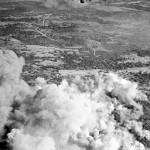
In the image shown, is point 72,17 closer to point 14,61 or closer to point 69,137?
point 14,61

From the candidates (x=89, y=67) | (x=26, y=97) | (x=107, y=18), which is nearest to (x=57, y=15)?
(x=107, y=18)

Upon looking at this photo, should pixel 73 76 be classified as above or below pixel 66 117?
below

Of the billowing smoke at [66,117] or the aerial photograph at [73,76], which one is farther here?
the aerial photograph at [73,76]

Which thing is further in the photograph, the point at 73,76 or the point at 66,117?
the point at 73,76
